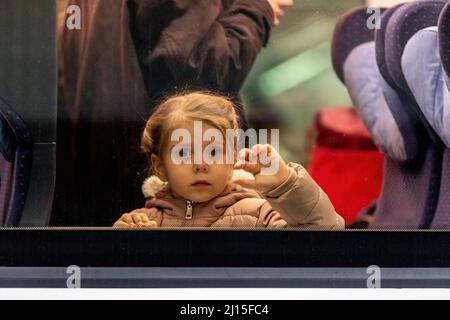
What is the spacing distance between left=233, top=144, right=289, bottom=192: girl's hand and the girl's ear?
0.24m

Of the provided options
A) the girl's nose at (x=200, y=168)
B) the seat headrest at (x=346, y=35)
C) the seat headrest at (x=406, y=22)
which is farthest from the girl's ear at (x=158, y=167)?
the seat headrest at (x=406, y=22)

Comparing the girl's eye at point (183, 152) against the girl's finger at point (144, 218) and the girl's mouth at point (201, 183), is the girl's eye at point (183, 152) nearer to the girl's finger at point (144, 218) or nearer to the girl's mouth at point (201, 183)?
the girl's mouth at point (201, 183)

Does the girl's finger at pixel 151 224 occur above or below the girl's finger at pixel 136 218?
below

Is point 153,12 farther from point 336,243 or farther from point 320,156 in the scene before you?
point 336,243

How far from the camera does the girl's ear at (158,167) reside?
2603 mm

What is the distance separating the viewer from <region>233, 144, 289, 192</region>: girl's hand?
8.39ft

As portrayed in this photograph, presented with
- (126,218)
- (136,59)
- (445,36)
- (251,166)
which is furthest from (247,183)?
(445,36)

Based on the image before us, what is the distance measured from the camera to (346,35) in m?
2.57

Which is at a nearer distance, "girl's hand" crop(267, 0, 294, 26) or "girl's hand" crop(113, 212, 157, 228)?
"girl's hand" crop(267, 0, 294, 26)

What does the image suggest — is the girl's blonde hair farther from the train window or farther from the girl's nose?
the girl's nose

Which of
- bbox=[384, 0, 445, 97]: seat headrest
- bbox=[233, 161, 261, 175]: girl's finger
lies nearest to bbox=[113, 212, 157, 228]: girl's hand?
bbox=[233, 161, 261, 175]: girl's finger

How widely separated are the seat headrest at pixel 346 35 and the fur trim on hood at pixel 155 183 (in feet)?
1.40

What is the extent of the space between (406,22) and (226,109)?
63 centimetres
